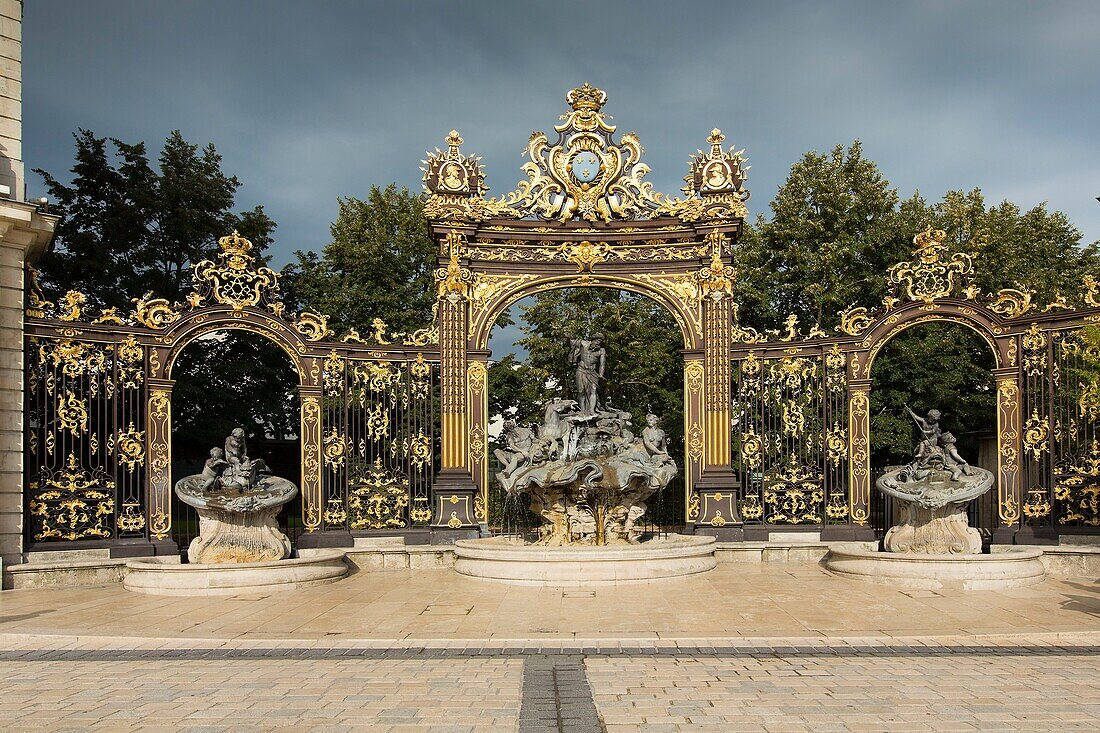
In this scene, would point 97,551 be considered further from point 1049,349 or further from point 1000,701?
point 1049,349

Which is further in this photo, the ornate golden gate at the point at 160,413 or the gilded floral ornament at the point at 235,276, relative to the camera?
the gilded floral ornament at the point at 235,276

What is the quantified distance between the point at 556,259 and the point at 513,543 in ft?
16.0

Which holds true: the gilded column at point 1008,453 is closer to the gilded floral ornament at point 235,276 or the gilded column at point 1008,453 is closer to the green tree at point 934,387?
the green tree at point 934,387

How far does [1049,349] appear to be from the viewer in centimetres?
1359

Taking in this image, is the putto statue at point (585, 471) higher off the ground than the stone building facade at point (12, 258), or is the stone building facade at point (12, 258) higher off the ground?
the stone building facade at point (12, 258)

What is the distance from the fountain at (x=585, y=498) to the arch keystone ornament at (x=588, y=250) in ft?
4.41

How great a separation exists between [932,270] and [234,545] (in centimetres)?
1126

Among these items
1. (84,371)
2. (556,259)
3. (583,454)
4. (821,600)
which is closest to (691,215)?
(556,259)

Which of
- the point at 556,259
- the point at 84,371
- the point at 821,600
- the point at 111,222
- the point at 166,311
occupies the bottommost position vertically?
the point at 821,600

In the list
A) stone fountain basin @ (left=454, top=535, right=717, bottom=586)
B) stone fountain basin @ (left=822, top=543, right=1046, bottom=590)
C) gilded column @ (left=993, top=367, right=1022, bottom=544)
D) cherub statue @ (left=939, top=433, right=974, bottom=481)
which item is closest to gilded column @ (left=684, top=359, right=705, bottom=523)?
stone fountain basin @ (left=454, top=535, right=717, bottom=586)

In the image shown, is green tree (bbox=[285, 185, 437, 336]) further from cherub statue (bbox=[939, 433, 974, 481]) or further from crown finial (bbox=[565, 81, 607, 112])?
cherub statue (bbox=[939, 433, 974, 481])

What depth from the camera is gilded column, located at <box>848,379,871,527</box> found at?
14.6 metres

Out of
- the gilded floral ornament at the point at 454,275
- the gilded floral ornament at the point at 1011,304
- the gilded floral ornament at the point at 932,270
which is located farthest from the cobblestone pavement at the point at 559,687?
the gilded floral ornament at the point at 454,275

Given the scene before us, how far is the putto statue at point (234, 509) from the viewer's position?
12.0 m
